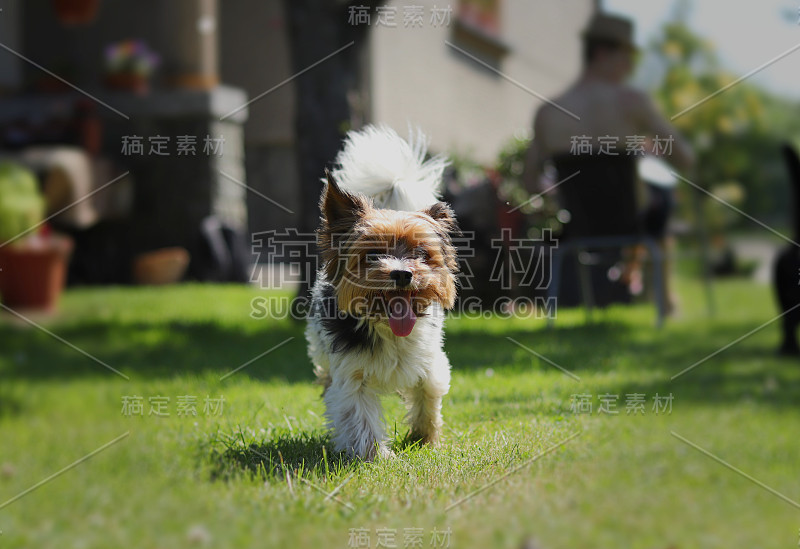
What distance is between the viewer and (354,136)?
3.88 m

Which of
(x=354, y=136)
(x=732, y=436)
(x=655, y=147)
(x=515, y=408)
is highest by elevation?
(x=655, y=147)

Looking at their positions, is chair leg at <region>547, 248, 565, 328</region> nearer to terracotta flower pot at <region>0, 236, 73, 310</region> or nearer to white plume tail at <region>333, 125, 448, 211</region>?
white plume tail at <region>333, 125, 448, 211</region>

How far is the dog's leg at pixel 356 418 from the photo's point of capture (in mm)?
3605

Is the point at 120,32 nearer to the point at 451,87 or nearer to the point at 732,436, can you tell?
the point at 451,87

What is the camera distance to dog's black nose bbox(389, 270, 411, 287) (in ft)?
11.1

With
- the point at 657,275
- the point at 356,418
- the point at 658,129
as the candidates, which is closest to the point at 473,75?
the point at 658,129

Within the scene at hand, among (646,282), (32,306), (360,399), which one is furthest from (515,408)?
(32,306)

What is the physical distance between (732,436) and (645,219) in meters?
3.72

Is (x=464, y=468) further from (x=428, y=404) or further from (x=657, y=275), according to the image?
(x=657, y=275)

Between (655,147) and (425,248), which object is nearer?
(425,248)

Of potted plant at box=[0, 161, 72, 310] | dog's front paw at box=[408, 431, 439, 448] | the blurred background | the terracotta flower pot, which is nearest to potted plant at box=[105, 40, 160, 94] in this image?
the blurred background

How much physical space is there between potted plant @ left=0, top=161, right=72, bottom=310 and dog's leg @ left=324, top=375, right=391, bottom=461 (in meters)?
5.70

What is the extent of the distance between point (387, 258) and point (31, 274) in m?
6.44

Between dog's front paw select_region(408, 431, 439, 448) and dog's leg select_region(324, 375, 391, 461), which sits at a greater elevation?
dog's leg select_region(324, 375, 391, 461)
